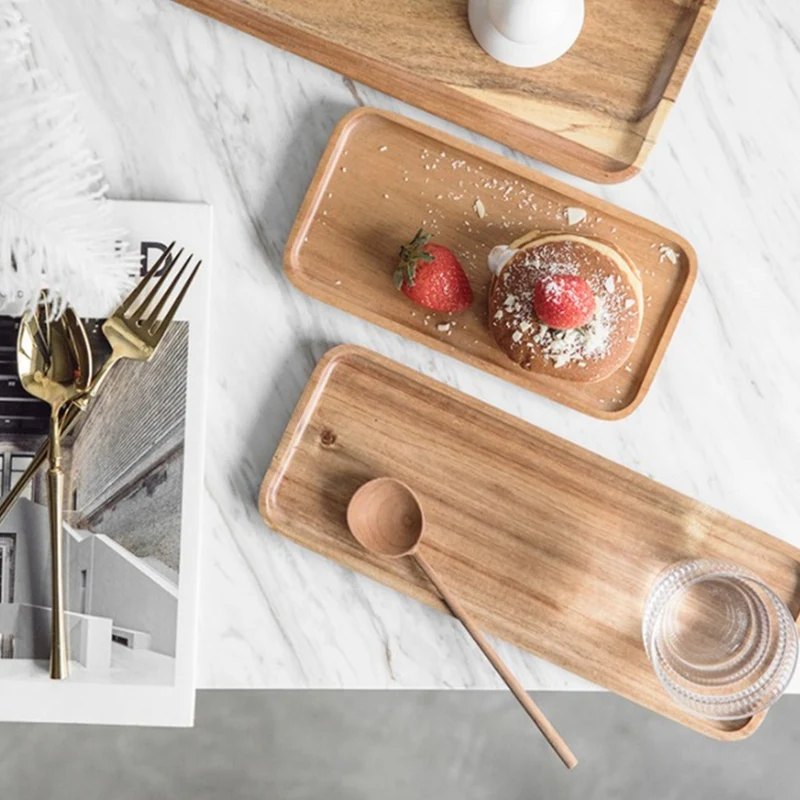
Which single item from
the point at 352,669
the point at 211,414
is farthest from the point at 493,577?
the point at 211,414

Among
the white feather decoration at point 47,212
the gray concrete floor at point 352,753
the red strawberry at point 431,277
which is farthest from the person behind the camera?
the gray concrete floor at point 352,753

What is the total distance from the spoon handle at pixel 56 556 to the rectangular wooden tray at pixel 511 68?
40 cm

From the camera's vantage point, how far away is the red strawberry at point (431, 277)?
2.38 feet

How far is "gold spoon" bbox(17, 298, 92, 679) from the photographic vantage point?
74 cm

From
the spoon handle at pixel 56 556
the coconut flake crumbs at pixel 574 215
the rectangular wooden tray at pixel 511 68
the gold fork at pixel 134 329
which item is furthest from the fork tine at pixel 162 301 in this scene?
the coconut flake crumbs at pixel 574 215

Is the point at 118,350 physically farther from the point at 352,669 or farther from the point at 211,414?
the point at 352,669

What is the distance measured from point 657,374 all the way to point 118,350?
0.47 metres

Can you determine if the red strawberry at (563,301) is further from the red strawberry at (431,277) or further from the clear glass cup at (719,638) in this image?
the clear glass cup at (719,638)

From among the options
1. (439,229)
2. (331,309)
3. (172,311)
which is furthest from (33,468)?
(439,229)

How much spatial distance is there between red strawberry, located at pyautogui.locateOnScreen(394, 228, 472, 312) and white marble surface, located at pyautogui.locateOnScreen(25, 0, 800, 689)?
2.1 inches

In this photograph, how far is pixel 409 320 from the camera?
761mm

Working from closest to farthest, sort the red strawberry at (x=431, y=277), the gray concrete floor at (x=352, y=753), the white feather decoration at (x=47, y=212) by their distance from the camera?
the white feather decoration at (x=47, y=212) < the red strawberry at (x=431, y=277) < the gray concrete floor at (x=352, y=753)

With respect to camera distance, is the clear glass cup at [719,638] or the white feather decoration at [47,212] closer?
the white feather decoration at [47,212]

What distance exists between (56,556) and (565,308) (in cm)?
47
